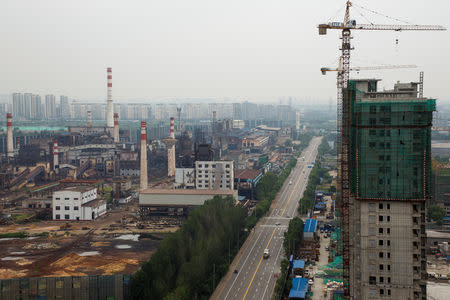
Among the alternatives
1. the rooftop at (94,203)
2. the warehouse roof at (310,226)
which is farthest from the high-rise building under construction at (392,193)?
the rooftop at (94,203)

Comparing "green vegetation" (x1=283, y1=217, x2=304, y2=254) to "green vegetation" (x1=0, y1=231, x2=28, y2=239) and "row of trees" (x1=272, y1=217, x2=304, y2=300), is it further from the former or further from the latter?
"green vegetation" (x1=0, y1=231, x2=28, y2=239)

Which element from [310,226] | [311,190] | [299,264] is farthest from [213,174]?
[299,264]

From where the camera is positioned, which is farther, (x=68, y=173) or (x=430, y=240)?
(x=68, y=173)

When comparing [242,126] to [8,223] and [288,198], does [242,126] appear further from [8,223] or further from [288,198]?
[8,223]

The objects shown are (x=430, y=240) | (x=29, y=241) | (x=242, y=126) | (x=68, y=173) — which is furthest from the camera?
(x=242, y=126)

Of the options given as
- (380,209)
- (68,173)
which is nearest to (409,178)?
(380,209)

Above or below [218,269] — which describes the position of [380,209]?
above
